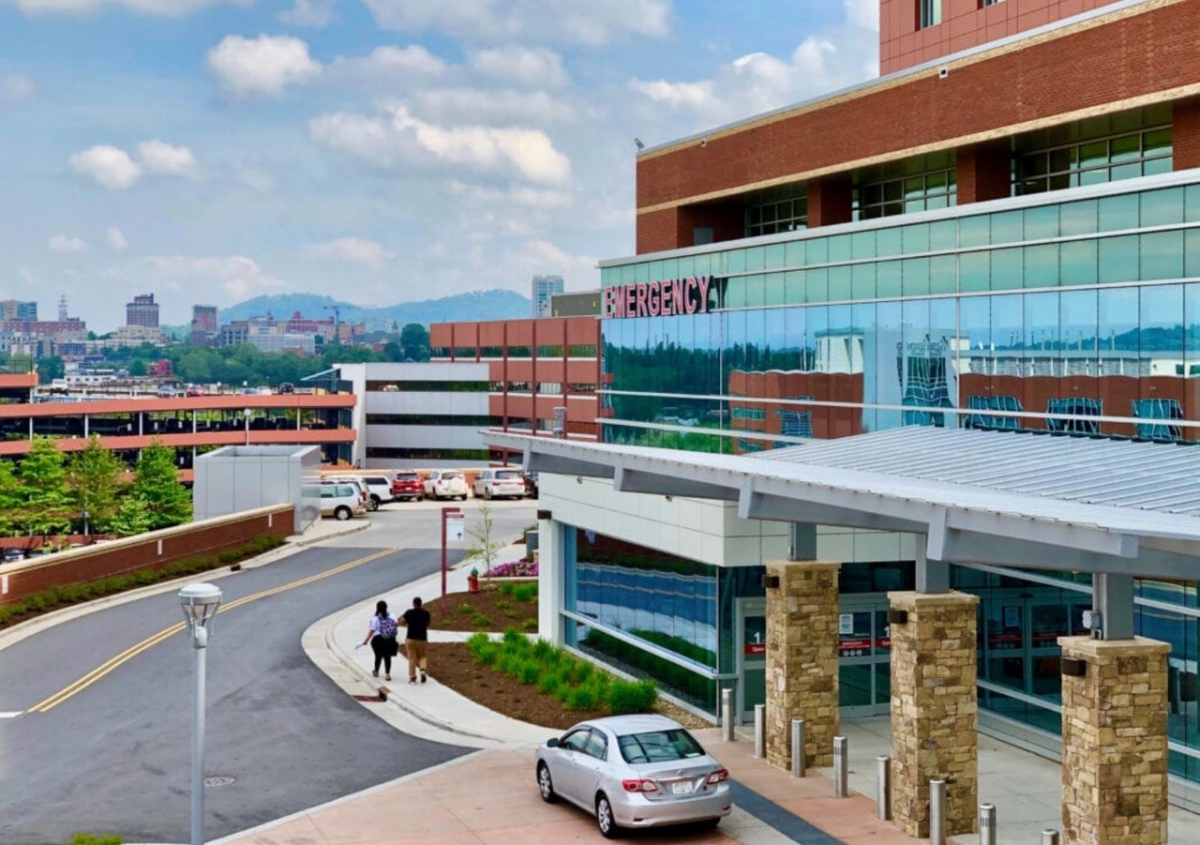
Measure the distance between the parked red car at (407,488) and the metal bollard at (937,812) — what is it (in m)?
58.2

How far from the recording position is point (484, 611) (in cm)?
4178

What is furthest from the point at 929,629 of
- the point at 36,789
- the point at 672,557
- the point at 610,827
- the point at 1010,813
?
the point at 36,789

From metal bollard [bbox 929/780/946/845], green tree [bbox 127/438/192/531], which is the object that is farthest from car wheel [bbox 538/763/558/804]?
green tree [bbox 127/438/192/531]

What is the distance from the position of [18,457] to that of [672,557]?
335 feet

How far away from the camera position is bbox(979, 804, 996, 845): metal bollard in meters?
18.6

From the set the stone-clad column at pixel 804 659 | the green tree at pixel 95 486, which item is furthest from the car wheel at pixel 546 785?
the green tree at pixel 95 486

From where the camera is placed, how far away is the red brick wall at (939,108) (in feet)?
98.0

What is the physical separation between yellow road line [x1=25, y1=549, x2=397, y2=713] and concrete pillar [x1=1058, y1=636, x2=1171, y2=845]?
20.8m

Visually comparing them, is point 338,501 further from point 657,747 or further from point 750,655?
point 657,747

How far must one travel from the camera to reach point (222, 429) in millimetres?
124938

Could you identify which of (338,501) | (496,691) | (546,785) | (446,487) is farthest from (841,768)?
(446,487)

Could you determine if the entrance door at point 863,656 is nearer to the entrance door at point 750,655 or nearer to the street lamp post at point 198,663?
the entrance door at point 750,655

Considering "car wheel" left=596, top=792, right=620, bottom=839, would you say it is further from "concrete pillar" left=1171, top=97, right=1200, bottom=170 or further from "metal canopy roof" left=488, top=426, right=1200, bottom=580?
"concrete pillar" left=1171, top=97, right=1200, bottom=170

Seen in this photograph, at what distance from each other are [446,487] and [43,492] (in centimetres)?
2244
